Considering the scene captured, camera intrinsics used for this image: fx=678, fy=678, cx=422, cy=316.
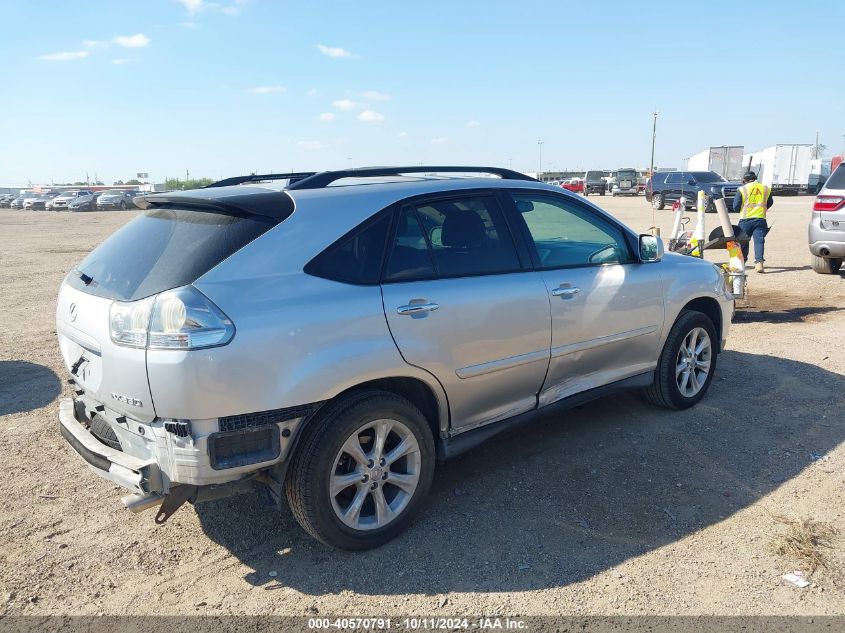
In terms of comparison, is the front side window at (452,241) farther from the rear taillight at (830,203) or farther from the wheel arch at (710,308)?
the rear taillight at (830,203)

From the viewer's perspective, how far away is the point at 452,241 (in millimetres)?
3709

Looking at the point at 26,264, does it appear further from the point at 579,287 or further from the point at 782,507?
the point at 782,507

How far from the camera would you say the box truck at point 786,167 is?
1658 inches

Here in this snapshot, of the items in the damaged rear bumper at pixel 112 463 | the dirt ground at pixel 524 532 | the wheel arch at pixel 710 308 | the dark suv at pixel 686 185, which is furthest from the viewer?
the dark suv at pixel 686 185

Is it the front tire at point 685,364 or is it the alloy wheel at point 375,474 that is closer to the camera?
the alloy wheel at point 375,474

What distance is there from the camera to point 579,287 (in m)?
4.15

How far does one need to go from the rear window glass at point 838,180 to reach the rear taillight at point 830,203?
181 millimetres

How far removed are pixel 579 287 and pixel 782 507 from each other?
1638 mm

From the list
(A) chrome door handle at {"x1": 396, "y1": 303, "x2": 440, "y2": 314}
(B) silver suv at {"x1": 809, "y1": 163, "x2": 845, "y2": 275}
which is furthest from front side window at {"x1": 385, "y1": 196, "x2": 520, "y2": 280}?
(B) silver suv at {"x1": 809, "y1": 163, "x2": 845, "y2": 275}

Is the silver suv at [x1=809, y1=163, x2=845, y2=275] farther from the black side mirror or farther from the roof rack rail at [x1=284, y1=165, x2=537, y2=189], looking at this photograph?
the roof rack rail at [x1=284, y1=165, x2=537, y2=189]

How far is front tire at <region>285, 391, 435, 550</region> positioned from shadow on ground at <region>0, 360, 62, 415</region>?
329 cm

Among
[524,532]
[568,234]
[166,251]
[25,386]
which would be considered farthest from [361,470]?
[25,386]

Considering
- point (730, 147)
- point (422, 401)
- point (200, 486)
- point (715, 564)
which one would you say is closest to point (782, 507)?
point (715, 564)

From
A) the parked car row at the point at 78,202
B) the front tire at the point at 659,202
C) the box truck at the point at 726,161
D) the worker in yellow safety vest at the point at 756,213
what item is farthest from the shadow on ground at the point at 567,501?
the parked car row at the point at 78,202
